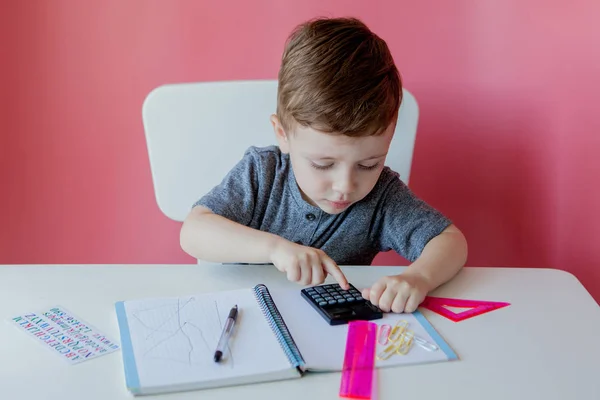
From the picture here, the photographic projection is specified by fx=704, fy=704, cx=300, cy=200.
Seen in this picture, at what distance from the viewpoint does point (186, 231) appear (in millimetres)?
995

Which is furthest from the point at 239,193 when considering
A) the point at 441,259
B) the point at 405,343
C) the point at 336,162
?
the point at 405,343

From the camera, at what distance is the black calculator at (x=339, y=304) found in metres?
0.78

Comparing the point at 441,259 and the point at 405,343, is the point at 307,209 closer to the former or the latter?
the point at 441,259

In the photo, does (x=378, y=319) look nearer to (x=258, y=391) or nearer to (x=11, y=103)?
(x=258, y=391)

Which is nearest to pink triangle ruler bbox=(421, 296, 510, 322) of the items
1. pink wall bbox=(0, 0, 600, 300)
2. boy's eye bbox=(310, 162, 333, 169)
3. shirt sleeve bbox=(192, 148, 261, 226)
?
boy's eye bbox=(310, 162, 333, 169)

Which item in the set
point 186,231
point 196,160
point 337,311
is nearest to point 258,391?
point 337,311

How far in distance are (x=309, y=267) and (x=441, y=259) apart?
0.20 metres

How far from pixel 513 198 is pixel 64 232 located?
966mm

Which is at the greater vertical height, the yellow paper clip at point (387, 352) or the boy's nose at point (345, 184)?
the boy's nose at point (345, 184)

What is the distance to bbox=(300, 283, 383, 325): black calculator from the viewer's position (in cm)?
78

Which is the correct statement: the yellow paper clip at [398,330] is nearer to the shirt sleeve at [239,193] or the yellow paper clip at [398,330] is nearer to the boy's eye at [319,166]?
the boy's eye at [319,166]

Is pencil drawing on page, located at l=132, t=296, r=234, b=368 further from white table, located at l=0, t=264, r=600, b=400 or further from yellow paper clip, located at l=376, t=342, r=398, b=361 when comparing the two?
yellow paper clip, located at l=376, t=342, r=398, b=361

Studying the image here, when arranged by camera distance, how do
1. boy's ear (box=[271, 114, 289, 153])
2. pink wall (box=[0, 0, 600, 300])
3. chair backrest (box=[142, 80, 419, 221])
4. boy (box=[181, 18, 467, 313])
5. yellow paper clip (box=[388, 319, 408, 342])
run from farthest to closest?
pink wall (box=[0, 0, 600, 300])
chair backrest (box=[142, 80, 419, 221])
boy's ear (box=[271, 114, 289, 153])
boy (box=[181, 18, 467, 313])
yellow paper clip (box=[388, 319, 408, 342])

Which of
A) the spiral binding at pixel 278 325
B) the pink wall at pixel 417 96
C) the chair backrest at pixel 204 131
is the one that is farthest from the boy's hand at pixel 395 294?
the pink wall at pixel 417 96
